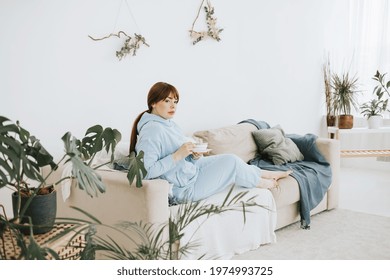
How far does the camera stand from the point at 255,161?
11.1 feet

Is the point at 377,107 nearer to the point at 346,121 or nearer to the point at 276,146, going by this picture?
the point at 346,121

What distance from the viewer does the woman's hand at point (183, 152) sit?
7.75ft

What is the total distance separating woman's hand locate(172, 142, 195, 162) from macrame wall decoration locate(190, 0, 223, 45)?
1.35 metres

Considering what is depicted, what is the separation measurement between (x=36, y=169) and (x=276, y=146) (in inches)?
89.5

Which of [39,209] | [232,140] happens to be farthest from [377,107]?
[39,209]

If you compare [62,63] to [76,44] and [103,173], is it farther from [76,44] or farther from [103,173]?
[103,173]

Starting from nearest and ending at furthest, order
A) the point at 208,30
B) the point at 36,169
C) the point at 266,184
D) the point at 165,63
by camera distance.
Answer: the point at 36,169
the point at 266,184
the point at 165,63
the point at 208,30

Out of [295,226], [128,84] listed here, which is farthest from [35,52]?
[295,226]

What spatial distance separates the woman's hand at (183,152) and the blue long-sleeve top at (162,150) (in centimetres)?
3

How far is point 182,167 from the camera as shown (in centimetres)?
249

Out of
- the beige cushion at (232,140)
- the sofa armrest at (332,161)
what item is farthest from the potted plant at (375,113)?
the beige cushion at (232,140)

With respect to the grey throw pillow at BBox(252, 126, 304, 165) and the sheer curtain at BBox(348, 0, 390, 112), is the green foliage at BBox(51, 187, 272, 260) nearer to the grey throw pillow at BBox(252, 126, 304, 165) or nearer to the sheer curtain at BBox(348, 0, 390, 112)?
the grey throw pillow at BBox(252, 126, 304, 165)

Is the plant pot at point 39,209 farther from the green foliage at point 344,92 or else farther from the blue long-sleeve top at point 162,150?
the green foliage at point 344,92
